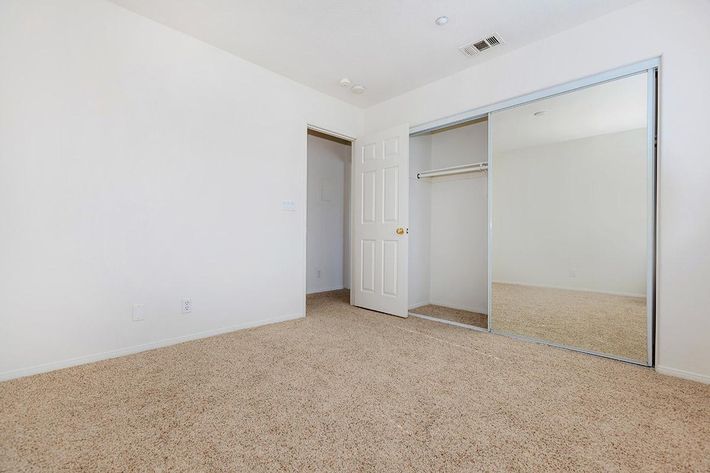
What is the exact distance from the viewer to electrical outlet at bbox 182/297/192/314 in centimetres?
261

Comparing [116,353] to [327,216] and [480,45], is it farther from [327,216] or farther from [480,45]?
[480,45]

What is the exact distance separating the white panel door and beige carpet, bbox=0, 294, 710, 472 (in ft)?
3.98

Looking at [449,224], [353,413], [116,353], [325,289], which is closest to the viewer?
[353,413]

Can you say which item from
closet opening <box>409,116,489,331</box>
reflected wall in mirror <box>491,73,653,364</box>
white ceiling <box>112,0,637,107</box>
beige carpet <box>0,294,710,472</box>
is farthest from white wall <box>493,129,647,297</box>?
white ceiling <box>112,0,637,107</box>

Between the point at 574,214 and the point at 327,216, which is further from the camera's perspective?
the point at 327,216

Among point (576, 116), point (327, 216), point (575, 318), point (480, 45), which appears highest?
point (480, 45)

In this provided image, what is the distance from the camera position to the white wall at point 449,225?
364cm

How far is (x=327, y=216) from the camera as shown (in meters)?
5.21

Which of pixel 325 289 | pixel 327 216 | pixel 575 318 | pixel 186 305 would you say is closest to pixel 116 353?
pixel 186 305

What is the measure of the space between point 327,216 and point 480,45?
3.25 meters

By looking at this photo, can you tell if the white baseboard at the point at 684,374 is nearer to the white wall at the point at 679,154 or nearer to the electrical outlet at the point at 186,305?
the white wall at the point at 679,154

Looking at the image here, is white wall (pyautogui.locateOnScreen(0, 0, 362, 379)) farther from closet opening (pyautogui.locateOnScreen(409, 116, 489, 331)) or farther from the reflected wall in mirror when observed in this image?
the reflected wall in mirror

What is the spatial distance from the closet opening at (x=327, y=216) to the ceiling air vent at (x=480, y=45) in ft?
8.21

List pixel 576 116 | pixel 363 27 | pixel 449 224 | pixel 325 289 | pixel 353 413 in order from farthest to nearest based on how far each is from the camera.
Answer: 1. pixel 325 289
2. pixel 449 224
3. pixel 576 116
4. pixel 363 27
5. pixel 353 413
